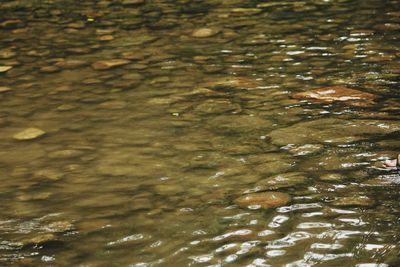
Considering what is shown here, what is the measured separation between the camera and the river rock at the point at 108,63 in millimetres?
3259

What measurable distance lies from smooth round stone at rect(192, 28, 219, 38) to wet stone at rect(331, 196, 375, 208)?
2.17 metres

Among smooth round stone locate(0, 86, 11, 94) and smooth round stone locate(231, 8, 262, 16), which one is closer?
smooth round stone locate(0, 86, 11, 94)

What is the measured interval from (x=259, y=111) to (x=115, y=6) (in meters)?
2.72

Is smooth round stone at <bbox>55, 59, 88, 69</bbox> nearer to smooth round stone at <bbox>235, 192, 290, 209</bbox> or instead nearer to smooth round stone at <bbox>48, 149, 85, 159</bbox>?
smooth round stone at <bbox>48, 149, 85, 159</bbox>

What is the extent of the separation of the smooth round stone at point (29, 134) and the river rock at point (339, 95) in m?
1.05

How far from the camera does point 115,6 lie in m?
4.90

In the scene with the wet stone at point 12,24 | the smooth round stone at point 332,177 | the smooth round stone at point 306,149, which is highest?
the wet stone at point 12,24

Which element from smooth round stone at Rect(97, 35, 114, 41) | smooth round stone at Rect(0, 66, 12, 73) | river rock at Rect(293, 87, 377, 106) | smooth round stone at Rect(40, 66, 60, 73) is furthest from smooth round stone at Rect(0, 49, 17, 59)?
river rock at Rect(293, 87, 377, 106)

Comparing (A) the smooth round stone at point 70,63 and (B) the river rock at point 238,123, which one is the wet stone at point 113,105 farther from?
(A) the smooth round stone at point 70,63

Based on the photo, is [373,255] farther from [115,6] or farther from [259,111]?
[115,6]

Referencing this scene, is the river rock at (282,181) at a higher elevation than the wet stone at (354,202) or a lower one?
higher

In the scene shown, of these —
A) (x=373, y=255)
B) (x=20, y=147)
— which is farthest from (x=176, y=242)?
(x=20, y=147)

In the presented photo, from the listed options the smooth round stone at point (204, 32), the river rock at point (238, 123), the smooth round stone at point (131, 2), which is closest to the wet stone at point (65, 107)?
the river rock at point (238, 123)

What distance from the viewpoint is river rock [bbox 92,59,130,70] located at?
3259mm
